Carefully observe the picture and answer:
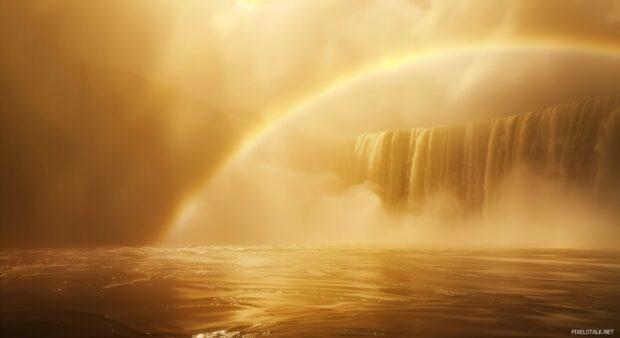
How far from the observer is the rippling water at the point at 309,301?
748cm

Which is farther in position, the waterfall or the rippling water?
the waterfall

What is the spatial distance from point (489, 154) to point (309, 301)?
29.2 m

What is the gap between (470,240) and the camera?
3722cm

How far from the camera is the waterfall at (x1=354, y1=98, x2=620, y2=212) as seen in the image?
3041cm

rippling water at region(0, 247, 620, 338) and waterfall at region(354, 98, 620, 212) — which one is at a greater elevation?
waterfall at region(354, 98, 620, 212)

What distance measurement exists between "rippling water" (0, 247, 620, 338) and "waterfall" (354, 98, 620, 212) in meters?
16.3

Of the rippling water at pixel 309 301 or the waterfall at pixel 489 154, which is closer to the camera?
the rippling water at pixel 309 301

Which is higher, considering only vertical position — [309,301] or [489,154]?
[489,154]

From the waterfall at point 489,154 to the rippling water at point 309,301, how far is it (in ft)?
53.6

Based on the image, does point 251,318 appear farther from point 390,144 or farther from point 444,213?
point 390,144

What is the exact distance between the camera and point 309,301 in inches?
387

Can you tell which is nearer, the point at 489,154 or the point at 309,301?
the point at 309,301

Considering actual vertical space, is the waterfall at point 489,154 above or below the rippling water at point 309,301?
above

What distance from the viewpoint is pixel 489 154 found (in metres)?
36.7
